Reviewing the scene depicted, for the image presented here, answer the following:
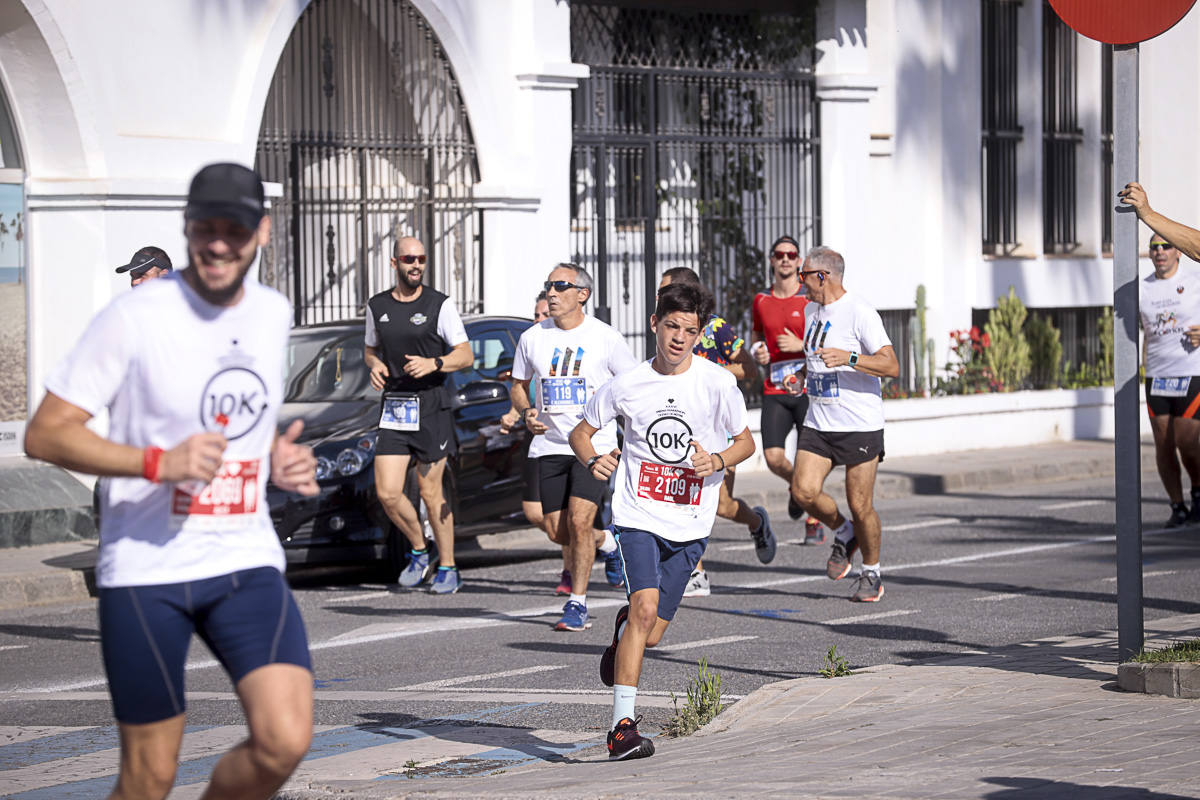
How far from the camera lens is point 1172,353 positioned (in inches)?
551

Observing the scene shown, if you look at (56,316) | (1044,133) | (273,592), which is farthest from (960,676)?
(1044,133)

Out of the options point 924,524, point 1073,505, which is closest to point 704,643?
point 924,524

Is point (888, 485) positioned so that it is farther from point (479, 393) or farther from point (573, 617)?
point (573, 617)

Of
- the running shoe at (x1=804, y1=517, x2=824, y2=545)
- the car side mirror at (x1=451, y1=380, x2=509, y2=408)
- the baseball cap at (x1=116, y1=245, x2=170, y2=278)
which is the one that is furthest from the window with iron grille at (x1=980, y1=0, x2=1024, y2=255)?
the baseball cap at (x1=116, y1=245, x2=170, y2=278)

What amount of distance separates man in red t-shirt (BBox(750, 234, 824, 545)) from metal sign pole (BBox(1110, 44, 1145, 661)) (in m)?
5.11

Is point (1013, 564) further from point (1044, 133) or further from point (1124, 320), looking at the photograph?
point (1044, 133)

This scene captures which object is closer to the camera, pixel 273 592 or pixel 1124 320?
pixel 273 592

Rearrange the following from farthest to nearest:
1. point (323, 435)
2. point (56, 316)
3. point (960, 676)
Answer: point (56, 316)
point (323, 435)
point (960, 676)

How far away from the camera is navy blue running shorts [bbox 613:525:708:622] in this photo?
7086 mm

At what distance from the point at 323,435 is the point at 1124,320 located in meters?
6.11

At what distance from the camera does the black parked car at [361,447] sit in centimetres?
1200

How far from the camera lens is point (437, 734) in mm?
7332

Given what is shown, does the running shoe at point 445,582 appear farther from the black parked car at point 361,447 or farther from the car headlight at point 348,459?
the car headlight at point 348,459

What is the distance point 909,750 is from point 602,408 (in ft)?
6.24
